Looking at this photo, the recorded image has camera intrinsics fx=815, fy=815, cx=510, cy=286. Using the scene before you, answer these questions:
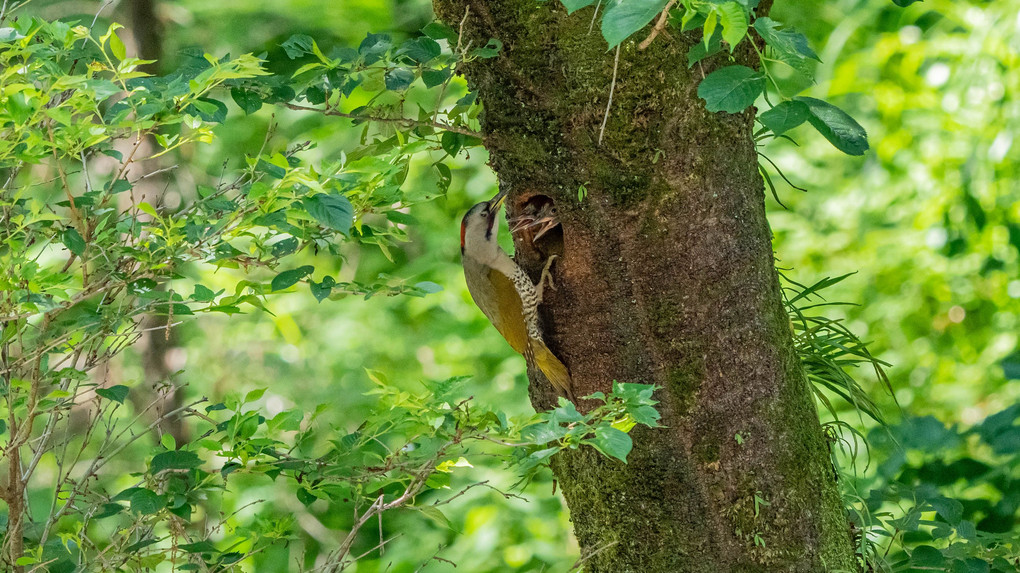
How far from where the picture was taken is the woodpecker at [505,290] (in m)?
2.25

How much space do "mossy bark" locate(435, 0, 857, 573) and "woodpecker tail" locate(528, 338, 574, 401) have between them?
88 mm

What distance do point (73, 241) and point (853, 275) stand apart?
412cm

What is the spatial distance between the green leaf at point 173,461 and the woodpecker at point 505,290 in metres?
0.93

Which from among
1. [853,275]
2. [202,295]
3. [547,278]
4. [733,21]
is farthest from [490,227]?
[853,275]

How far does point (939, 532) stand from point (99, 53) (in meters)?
2.58

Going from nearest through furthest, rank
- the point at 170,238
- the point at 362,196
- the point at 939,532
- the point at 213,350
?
the point at 170,238, the point at 362,196, the point at 939,532, the point at 213,350

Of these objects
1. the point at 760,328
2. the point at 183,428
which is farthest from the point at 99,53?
the point at 183,428

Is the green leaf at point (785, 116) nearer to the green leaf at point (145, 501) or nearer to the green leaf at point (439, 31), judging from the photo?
the green leaf at point (439, 31)

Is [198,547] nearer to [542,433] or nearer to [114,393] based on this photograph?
[114,393]

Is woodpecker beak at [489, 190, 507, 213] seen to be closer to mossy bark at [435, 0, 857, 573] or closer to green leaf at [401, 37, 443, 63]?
mossy bark at [435, 0, 857, 573]

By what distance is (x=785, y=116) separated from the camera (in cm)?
148

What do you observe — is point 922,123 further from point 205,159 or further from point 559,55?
point 205,159

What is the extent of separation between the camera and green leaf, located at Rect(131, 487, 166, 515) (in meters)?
1.65

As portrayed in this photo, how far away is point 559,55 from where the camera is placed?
1917 mm
